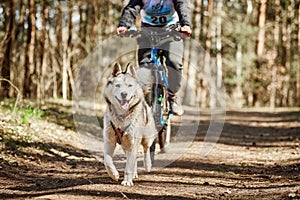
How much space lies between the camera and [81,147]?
9.66 metres

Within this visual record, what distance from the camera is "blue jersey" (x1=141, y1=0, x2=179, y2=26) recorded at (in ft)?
22.9

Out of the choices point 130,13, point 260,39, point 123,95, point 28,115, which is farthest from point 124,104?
point 260,39

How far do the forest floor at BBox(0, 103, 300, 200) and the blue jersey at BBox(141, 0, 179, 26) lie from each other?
2.05 metres

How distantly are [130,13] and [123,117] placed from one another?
77.5 inches

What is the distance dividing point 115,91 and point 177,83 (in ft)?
6.97

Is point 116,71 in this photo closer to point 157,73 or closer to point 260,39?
point 157,73

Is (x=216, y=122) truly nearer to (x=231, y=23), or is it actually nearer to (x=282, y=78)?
(x=231, y=23)

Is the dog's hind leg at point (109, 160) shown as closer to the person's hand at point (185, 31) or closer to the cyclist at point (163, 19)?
the cyclist at point (163, 19)

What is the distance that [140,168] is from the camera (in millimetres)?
6891

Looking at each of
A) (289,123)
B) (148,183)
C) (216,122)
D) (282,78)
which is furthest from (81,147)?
(282,78)

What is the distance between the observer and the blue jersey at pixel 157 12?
6977 mm

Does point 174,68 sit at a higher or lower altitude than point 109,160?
higher

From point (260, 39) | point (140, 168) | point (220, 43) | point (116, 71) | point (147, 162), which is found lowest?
point (140, 168)

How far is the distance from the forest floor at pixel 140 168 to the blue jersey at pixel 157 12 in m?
2.05
